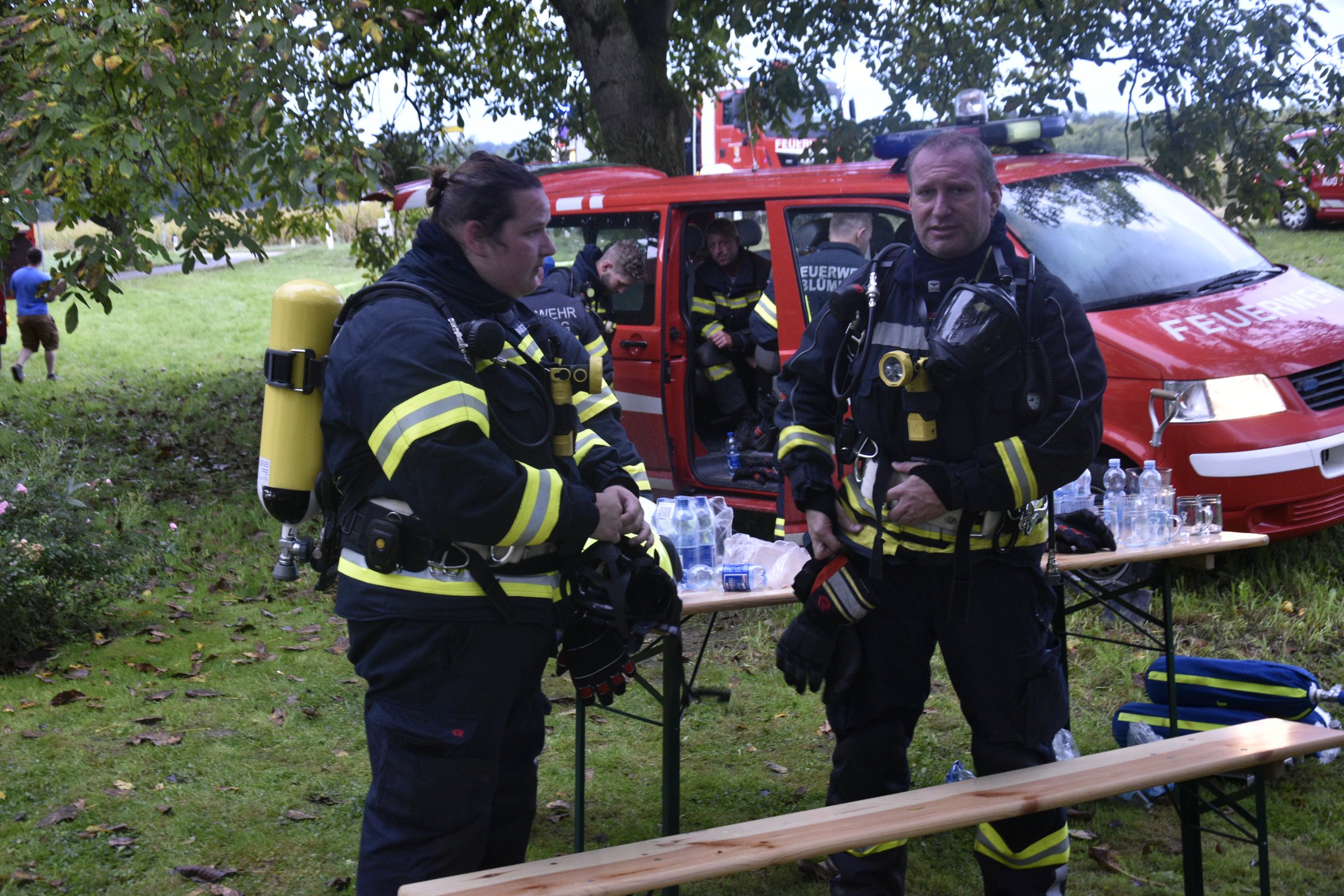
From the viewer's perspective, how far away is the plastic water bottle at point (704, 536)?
3854 mm

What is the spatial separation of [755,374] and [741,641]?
1.94 meters

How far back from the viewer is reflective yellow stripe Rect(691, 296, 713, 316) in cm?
739

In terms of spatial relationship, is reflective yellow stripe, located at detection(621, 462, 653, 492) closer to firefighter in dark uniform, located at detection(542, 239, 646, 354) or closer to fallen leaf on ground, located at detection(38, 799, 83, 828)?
fallen leaf on ground, located at detection(38, 799, 83, 828)

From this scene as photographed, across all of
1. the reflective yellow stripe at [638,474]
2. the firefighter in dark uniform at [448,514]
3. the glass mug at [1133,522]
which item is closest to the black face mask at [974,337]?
the reflective yellow stripe at [638,474]

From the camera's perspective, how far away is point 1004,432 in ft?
10.2

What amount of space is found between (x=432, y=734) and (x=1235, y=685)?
3266 millimetres

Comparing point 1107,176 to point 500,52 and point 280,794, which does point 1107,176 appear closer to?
point 280,794

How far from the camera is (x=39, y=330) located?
14148mm

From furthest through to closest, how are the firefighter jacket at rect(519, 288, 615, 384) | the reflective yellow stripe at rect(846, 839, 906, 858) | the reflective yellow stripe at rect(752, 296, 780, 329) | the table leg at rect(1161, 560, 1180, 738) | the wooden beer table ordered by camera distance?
the reflective yellow stripe at rect(752, 296, 780, 329)
the firefighter jacket at rect(519, 288, 615, 384)
the table leg at rect(1161, 560, 1180, 738)
the wooden beer table
the reflective yellow stripe at rect(846, 839, 906, 858)

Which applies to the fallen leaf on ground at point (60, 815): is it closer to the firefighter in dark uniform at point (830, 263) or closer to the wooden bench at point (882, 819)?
the wooden bench at point (882, 819)

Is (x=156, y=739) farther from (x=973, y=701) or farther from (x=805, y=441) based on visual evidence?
(x=973, y=701)

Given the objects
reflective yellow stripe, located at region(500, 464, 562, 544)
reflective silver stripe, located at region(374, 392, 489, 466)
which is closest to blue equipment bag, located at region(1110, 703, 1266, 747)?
reflective yellow stripe, located at region(500, 464, 562, 544)

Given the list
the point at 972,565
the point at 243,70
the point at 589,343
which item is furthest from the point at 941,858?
the point at 243,70

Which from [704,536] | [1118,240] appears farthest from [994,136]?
[704,536]
